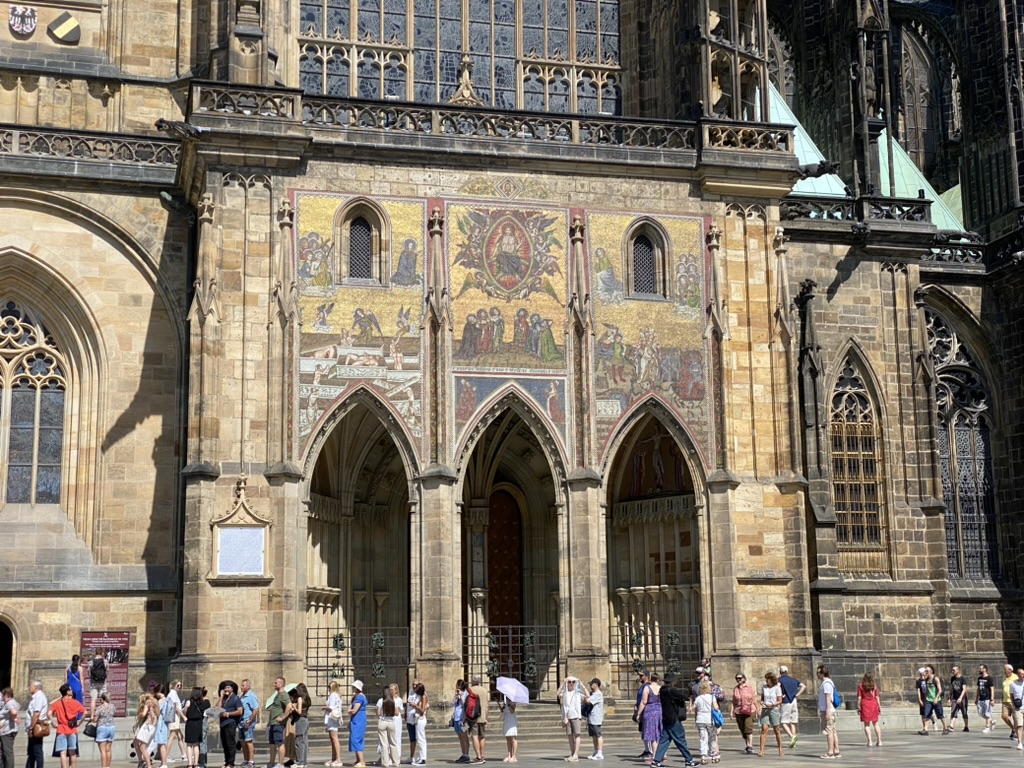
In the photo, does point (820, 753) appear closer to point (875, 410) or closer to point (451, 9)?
point (875, 410)

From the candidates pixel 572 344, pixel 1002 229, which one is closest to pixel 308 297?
pixel 572 344

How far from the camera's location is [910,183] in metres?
36.5

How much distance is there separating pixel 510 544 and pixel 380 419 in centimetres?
549

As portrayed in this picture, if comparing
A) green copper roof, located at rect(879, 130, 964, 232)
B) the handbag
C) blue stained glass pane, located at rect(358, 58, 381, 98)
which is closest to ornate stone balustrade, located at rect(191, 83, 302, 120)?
blue stained glass pane, located at rect(358, 58, 381, 98)

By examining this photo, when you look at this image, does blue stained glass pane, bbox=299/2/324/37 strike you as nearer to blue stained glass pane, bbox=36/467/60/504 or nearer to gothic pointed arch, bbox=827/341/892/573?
blue stained glass pane, bbox=36/467/60/504

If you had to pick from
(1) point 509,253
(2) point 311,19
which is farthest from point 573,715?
(2) point 311,19

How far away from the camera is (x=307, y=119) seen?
2645 centimetres

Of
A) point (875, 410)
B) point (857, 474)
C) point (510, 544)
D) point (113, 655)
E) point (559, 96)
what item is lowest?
point (113, 655)

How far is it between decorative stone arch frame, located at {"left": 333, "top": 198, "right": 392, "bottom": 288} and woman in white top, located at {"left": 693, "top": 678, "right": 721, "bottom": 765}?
9410 millimetres

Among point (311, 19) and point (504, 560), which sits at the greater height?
point (311, 19)

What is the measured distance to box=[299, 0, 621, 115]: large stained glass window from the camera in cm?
2961

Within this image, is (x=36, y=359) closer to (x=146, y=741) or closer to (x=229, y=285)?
(x=229, y=285)

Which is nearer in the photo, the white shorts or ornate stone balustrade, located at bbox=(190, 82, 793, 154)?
the white shorts

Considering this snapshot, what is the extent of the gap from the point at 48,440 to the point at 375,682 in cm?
763
